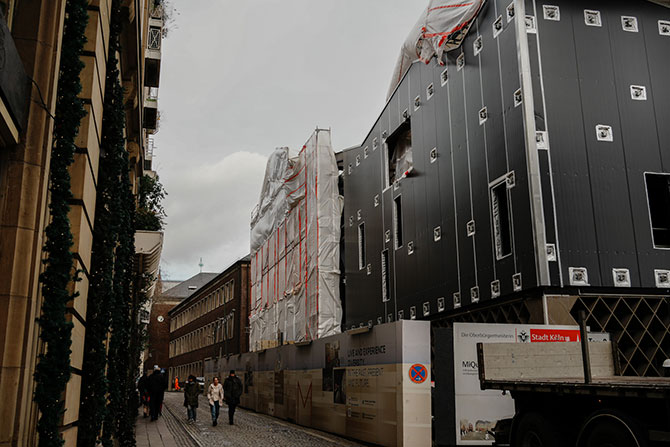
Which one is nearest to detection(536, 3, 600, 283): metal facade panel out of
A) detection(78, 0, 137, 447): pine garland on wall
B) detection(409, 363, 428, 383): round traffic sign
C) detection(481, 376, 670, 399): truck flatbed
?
detection(409, 363, 428, 383): round traffic sign

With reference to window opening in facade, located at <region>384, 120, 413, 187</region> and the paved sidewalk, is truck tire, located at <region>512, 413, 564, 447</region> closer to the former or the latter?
the paved sidewalk

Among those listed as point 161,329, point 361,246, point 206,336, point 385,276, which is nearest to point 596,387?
point 385,276

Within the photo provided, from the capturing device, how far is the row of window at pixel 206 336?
187ft

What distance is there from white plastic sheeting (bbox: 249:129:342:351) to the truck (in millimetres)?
17135

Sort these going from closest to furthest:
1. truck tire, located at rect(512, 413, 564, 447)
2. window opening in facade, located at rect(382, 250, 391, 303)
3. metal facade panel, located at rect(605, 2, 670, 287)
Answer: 1. truck tire, located at rect(512, 413, 564, 447)
2. metal facade panel, located at rect(605, 2, 670, 287)
3. window opening in facade, located at rect(382, 250, 391, 303)

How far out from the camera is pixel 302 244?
30141 millimetres

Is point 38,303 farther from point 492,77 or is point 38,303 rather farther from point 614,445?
point 492,77

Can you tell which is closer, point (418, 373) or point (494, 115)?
point (418, 373)

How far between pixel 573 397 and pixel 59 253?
20.6 feet

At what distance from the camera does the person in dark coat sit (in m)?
23.8

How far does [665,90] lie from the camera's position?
16609 millimetres

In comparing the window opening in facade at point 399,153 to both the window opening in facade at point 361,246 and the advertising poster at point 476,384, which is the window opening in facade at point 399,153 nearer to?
the window opening in facade at point 361,246

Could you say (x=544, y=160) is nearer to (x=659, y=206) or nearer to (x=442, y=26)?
(x=659, y=206)

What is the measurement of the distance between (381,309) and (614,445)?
16347 millimetres
